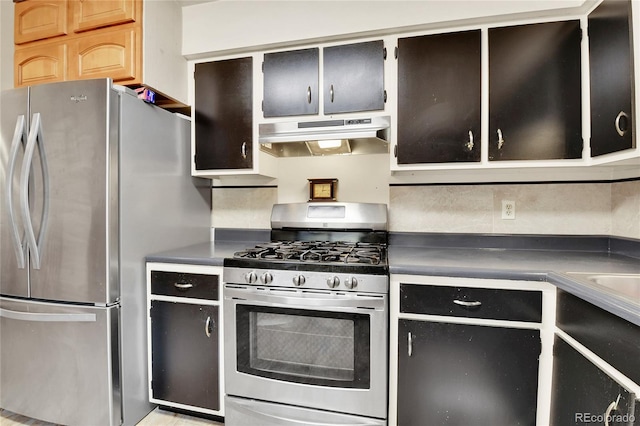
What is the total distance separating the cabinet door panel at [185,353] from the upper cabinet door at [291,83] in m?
1.22

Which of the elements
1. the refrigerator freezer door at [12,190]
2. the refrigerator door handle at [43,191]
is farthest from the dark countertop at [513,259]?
the refrigerator freezer door at [12,190]

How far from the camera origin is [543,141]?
1.59 meters

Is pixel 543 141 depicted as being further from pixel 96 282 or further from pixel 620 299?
pixel 96 282

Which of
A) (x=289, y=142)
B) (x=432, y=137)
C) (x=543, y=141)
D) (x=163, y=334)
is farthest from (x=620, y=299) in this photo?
(x=163, y=334)

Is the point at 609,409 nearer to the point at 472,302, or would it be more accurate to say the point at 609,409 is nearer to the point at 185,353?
the point at 472,302

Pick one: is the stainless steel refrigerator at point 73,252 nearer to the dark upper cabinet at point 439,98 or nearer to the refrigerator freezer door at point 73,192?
the refrigerator freezer door at point 73,192

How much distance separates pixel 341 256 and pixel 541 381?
0.99 m

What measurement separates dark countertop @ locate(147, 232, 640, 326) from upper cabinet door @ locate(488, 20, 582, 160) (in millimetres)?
540

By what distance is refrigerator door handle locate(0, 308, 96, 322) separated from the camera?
1.53m

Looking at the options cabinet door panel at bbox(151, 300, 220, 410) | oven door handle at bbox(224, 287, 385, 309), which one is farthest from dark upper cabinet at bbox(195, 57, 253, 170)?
cabinet door panel at bbox(151, 300, 220, 410)

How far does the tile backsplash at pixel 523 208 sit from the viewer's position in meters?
1.75

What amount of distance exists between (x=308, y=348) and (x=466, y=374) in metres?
0.71

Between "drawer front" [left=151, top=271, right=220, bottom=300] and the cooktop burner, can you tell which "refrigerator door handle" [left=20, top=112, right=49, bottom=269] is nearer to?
"drawer front" [left=151, top=271, right=220, bottom=300]

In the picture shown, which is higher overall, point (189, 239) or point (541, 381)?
point (189, 239)
